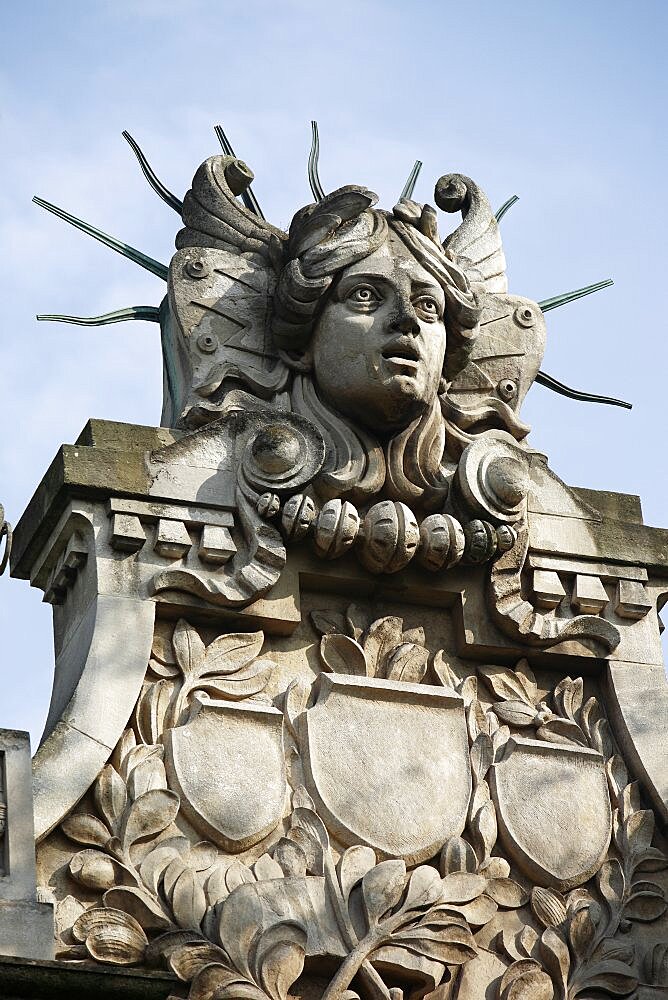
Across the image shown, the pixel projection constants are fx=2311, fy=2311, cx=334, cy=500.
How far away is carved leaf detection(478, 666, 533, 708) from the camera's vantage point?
32.2ft

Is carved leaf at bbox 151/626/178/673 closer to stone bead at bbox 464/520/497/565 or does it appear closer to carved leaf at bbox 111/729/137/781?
carved leaf at bbox 111/729/137/781

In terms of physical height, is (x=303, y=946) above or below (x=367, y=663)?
below

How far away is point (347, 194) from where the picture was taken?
10125mm

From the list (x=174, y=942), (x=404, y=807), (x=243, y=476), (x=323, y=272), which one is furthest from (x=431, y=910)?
(x=323, y=272)

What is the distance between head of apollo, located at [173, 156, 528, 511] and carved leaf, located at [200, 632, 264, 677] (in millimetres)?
707

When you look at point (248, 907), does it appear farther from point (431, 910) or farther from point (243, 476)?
point (243, 476)

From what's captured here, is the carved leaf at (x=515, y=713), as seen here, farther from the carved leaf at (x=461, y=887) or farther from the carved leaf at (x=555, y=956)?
the carved leaf at (x=555, y=956)

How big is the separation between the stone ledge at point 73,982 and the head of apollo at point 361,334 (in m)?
2.46

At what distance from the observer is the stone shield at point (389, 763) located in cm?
916

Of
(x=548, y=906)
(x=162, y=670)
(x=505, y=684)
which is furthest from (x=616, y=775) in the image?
(x=162, y=670)

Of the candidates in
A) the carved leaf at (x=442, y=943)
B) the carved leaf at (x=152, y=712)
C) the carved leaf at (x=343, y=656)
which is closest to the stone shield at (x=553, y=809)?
the carved leaf at (x=442, y=943)

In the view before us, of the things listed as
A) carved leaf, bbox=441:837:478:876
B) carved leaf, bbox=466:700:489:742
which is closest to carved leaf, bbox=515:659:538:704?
carved leaf, bbox=466:700:489:742

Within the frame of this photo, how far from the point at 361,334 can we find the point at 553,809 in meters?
2.16

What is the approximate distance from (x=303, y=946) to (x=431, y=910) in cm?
62
